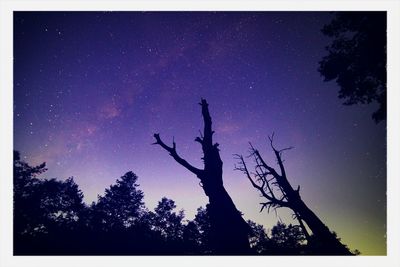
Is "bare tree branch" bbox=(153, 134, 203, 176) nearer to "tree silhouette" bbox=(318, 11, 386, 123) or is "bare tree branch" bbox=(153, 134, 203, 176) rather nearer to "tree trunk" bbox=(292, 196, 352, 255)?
"tree trunk" bbox=(292, 196, 352, 255)

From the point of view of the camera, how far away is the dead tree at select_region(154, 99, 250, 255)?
9203 millimetres

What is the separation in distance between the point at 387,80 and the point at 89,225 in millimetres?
10279

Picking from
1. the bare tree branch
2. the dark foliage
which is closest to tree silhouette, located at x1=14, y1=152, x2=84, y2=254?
the dark foliage

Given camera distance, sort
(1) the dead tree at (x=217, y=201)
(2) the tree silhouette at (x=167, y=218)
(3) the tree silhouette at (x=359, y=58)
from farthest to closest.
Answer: (2) the tree silhouette at (x=167, y=218), (1) the dead tree at (x=217, y=201), (3) the tree silhouette at (x=359, y=58)

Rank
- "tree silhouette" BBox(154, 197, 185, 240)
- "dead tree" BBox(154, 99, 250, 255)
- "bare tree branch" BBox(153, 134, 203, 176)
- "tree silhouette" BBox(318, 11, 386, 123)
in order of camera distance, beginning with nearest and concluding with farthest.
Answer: "tree silhouette" BBox(318, 11, 386, 123) < "dead tree" BBox(154, 99, 250, 255) < "bare tree branch" BBox(153, 134, 203, 176) < "tree silhouette" BBox(154, 197, 185, 240)

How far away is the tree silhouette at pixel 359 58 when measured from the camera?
7.35 m

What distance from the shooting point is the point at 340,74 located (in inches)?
311

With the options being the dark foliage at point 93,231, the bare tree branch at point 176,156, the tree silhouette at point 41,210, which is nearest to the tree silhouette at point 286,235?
the dark foliage at point 93,231

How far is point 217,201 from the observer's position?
34.3 ft

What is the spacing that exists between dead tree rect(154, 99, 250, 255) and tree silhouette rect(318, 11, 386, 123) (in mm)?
4948

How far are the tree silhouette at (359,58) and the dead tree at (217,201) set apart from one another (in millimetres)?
4948

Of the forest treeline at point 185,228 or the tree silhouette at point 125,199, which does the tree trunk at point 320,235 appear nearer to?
the forest treeline at point 185,228
